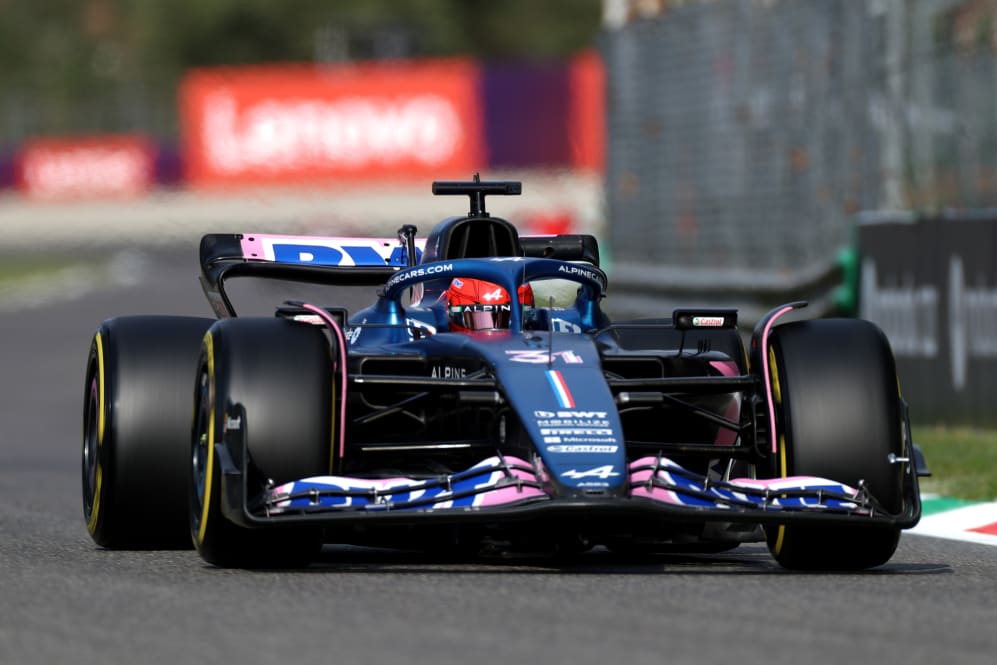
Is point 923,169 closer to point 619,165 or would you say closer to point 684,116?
point 684,116

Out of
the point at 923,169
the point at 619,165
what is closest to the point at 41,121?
the point at 619,165

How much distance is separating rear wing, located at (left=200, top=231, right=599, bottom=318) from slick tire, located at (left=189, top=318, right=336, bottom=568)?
2.20 metres

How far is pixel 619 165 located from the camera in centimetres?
2267

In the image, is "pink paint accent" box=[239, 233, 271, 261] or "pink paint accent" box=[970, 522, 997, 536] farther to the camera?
"pink paint accent" box=[239, 233, 271, 261]

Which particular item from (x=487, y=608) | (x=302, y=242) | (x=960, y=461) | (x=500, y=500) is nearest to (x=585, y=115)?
(x=960, y=461)

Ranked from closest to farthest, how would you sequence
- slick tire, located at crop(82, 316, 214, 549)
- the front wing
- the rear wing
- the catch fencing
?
the front wing
slick tire, located at crop(82, 316, 214, 549)
the rear wing
the catch fencing

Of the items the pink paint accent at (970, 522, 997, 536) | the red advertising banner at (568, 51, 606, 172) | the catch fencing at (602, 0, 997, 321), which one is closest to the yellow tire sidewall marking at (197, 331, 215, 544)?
the pink paint accent at (970, 522, 997, 536)

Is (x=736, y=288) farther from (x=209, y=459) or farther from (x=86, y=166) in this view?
(x=86, y=166)

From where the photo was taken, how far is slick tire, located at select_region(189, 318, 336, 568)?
7668mm

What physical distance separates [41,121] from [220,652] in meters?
61.8

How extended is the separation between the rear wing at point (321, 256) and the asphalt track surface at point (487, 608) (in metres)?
1.45

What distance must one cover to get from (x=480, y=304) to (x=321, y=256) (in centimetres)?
182

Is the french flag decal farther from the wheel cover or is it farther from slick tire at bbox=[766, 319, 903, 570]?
the wheel cover

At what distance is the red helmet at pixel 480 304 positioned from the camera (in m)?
8.97
